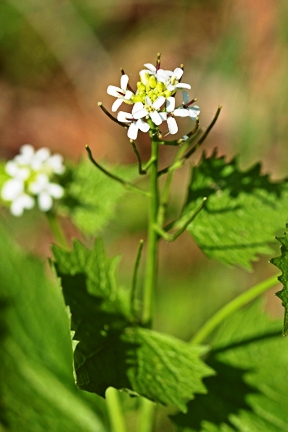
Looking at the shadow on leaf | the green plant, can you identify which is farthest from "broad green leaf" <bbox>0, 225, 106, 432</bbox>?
the shadow on leaf

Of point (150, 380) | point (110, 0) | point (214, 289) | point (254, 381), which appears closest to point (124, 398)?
point (254, 381)

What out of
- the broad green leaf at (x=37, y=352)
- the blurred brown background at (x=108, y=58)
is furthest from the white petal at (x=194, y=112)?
the blurred brown background at (x=108, y=58)

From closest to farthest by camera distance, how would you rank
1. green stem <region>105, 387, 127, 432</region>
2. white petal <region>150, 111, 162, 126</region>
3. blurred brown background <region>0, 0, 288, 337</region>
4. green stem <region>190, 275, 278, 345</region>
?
white petal <region>150, 111, 162, 126</region> → green stem <region>190, 275, 278, 345</region> → green stem <region>105, 387, 127, 432</region> → blurred brown background <region>0, 0, 288, 337</region>

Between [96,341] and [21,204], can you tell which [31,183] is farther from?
[96,341]

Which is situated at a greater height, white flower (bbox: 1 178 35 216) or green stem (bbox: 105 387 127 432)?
white flower (bbox: 1 178 35 216)

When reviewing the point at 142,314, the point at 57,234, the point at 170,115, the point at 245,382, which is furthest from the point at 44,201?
the point at 245,382

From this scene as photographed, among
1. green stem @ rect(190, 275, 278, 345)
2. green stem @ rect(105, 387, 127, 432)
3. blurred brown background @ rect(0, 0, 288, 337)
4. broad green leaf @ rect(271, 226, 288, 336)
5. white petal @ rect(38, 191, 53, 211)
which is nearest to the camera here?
broad green leaf @ rect(271, 226, 288, 336)

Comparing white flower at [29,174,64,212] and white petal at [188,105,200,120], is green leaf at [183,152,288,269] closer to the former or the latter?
white petal at [188,105,200,120]
